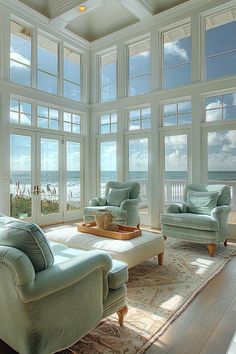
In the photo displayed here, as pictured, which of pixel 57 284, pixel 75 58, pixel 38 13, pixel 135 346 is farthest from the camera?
pixel 75 58

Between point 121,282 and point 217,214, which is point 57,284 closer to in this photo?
point 121,282

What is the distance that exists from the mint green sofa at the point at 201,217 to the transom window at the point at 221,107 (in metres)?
1.45

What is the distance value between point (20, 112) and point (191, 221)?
13.4ft

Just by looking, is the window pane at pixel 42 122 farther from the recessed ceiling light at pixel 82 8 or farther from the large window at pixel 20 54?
the recessed ceiling light at pixel 82 8

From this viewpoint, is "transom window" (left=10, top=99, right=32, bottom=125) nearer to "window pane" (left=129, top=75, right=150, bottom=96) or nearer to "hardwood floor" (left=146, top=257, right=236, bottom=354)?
"window pane" (left=129, top=75, right=150, bottom=96)

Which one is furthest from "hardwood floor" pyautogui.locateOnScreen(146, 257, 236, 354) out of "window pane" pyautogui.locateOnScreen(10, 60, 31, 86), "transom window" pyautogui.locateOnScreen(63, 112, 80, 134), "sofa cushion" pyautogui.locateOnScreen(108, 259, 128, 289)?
"window pane" pyautogui.locateOnScreen(10, 60, 31, 86)

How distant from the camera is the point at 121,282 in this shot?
2068mm

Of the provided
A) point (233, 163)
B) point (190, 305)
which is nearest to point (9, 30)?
point (233, 163)

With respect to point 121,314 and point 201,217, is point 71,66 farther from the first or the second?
point 121,314

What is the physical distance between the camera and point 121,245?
295 cm

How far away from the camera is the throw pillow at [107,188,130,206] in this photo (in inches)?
215

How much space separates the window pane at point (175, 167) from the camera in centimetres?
561

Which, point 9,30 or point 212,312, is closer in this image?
point 212,312

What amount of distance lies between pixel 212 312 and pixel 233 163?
10.8ft
